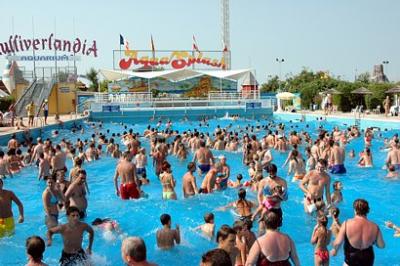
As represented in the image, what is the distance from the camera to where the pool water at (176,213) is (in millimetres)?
7219

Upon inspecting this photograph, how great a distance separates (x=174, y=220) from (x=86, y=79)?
61.3 metres

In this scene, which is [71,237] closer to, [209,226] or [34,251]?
[34,251]

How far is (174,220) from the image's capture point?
363 inches

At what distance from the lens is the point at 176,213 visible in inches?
375

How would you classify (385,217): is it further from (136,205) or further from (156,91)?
(156,91)

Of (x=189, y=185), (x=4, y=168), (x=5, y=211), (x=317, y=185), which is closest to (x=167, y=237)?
(x=5, y=211)

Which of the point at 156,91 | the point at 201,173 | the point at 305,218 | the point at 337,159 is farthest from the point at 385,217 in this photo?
the point at 156,91

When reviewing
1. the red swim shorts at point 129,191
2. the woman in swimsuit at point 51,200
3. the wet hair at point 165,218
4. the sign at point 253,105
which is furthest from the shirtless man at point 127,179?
the sign at point 253,105

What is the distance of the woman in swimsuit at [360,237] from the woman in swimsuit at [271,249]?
96cm

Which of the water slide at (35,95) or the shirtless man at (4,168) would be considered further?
the water slide at (35,95)

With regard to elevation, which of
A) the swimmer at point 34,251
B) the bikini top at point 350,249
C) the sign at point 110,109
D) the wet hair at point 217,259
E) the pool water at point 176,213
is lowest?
the pool water at point 176,213

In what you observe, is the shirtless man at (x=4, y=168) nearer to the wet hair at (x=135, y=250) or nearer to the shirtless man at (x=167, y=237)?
the shirtless man at (x=167, y=237)

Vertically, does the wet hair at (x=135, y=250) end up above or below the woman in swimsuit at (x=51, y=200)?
above

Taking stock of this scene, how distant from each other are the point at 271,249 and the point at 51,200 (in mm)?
4610
